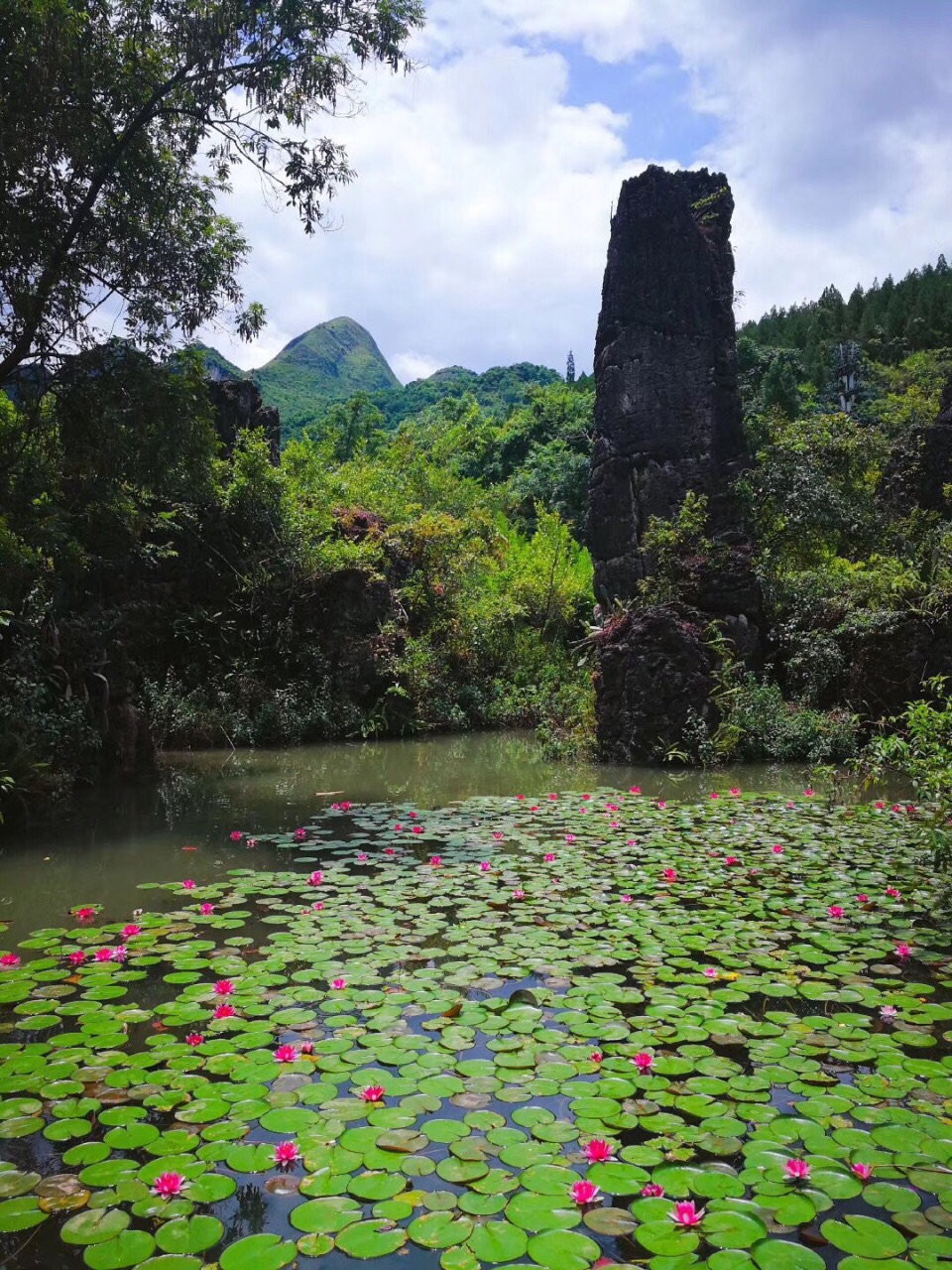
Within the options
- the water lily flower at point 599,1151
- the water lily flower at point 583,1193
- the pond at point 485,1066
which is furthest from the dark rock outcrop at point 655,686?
the water lily flower at point 583,1193

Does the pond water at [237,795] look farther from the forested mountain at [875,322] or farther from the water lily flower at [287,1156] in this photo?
the forested mountain at [875,322]

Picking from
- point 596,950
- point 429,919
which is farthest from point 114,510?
point 596,950

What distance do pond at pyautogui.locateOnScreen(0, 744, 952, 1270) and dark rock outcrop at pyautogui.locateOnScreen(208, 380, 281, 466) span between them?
34.4 feet

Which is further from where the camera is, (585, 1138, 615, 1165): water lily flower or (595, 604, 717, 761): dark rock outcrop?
(595, 604, 717, 761): dark rock outcrop

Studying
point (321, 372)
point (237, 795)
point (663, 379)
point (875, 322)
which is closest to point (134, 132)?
point (237, 795)

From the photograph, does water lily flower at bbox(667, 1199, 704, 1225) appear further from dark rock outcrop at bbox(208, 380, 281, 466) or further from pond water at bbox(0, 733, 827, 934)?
dark rock outcrop at bbox(208, 380, 281, 466)

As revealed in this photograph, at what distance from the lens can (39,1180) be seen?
A: 6.72 ft

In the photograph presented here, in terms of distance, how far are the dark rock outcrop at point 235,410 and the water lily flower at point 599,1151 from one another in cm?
1295

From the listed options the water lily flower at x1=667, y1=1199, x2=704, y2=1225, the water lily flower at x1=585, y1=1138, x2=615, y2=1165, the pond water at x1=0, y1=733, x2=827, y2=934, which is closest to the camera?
the water lily flower at x1=667, y1=1199, x2=704, y2=1225

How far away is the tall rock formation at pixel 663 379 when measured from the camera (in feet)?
42.4

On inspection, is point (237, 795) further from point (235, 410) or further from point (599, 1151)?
point (235, 410)

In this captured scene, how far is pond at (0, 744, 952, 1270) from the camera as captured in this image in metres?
1.88

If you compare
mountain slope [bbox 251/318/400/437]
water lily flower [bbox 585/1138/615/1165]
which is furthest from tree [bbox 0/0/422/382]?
mountain slope [bbox 251/318/400/437]

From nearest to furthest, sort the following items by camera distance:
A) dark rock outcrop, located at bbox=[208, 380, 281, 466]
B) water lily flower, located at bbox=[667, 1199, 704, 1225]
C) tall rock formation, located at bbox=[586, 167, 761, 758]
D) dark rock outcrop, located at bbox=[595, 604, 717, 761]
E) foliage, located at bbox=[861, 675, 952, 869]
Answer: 1. water lily flower, located at bbox=[667, 1199, 704, 1225]
2. foliage, located at bbox=[861, 675, 952, 869]
3. dark rock outcrop, located at bbox=[595, 604, 717, 761]
4. tall rock formation, located at bbox=[586, 167, 761, 758]
5. dark rock outcrop, located at bbox=[208, 380, 281, 466]
